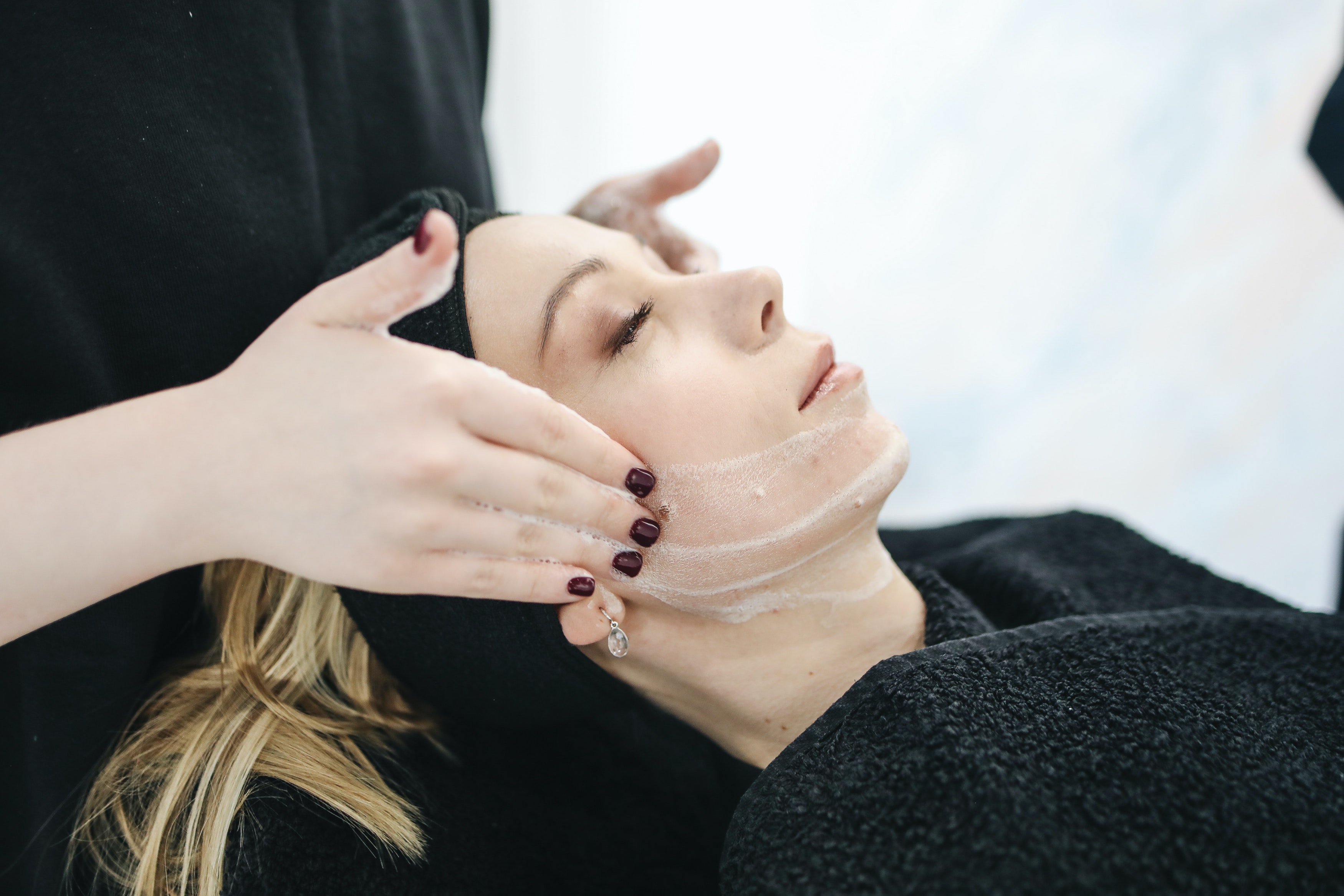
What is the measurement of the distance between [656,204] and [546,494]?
783mm

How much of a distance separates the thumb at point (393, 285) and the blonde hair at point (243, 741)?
0.52m

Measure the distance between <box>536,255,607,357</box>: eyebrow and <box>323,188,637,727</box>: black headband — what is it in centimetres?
9

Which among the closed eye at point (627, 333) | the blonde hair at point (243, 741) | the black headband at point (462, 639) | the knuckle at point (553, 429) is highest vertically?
the closed eye at point (627, 333)

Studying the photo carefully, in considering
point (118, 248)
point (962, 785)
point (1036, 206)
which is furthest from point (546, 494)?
point (1036, 206)

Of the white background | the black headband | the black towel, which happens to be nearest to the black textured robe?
the black towel

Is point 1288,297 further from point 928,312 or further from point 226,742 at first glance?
point 226,742

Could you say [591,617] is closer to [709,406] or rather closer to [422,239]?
[709,406]

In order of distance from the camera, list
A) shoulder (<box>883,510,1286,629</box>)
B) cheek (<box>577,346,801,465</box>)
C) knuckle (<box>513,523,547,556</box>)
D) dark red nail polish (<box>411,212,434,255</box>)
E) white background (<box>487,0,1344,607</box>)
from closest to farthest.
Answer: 1. dark red nail polish (<box>411,212,434,255</box>)
2. knuckle (<box>513,523,547,556</box>)
3. cheek (<box>577,346,801,465</box>)
4. shoulder (<box>883,510,1286,629</box>)
5. white background (<box>487,0,1344,607</box>)

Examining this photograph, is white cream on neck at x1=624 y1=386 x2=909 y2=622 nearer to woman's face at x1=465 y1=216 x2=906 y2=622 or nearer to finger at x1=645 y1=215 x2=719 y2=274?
woman's face at x1=465 y1=216 x2=906 y2=622

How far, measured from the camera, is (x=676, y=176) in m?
1.25

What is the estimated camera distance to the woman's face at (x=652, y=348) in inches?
31.5

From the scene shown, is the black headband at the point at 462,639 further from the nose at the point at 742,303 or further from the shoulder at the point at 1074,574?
the shoulder at the point at 1074,574

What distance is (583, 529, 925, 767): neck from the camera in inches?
35.2

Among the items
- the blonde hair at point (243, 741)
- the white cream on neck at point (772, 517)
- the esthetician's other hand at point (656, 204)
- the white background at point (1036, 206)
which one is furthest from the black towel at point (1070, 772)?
the white background at point (1036, 206)
